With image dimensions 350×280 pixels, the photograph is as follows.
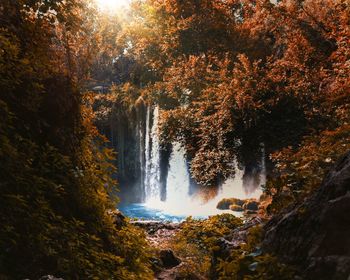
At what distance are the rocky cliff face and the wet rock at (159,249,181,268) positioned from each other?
179 inches

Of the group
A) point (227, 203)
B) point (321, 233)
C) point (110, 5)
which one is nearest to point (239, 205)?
point (227, 203)

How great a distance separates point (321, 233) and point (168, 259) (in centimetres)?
563

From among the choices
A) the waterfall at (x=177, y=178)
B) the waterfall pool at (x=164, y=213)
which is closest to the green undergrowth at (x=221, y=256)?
the waterfall pool at (x=164, y=213)

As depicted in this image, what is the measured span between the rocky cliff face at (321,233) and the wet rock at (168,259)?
455 cm

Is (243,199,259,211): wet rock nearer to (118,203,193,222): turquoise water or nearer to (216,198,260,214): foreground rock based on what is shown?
(216,198,260,214): foreground rock

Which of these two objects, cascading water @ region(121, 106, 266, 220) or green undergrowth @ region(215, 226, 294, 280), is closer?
green undergrowth @ region(215, 226, 294, 280)

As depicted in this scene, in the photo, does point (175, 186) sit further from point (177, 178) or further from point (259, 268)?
point (259, 268)

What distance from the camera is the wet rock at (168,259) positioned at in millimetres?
8566

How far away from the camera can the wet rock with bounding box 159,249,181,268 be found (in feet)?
28.1

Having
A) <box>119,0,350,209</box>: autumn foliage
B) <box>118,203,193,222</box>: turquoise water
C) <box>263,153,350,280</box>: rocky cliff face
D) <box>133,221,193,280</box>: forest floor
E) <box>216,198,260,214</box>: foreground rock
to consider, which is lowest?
<box>118,203,193,222</box>: turquoise water

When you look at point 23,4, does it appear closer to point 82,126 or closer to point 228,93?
point 82,126

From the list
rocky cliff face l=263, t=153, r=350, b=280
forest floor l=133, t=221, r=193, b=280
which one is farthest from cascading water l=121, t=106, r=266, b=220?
rocky cliff face l=263, t=153, r=350, b=280

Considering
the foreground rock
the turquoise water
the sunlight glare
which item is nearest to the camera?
the foreground rock

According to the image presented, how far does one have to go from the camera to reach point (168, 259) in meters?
8.67
